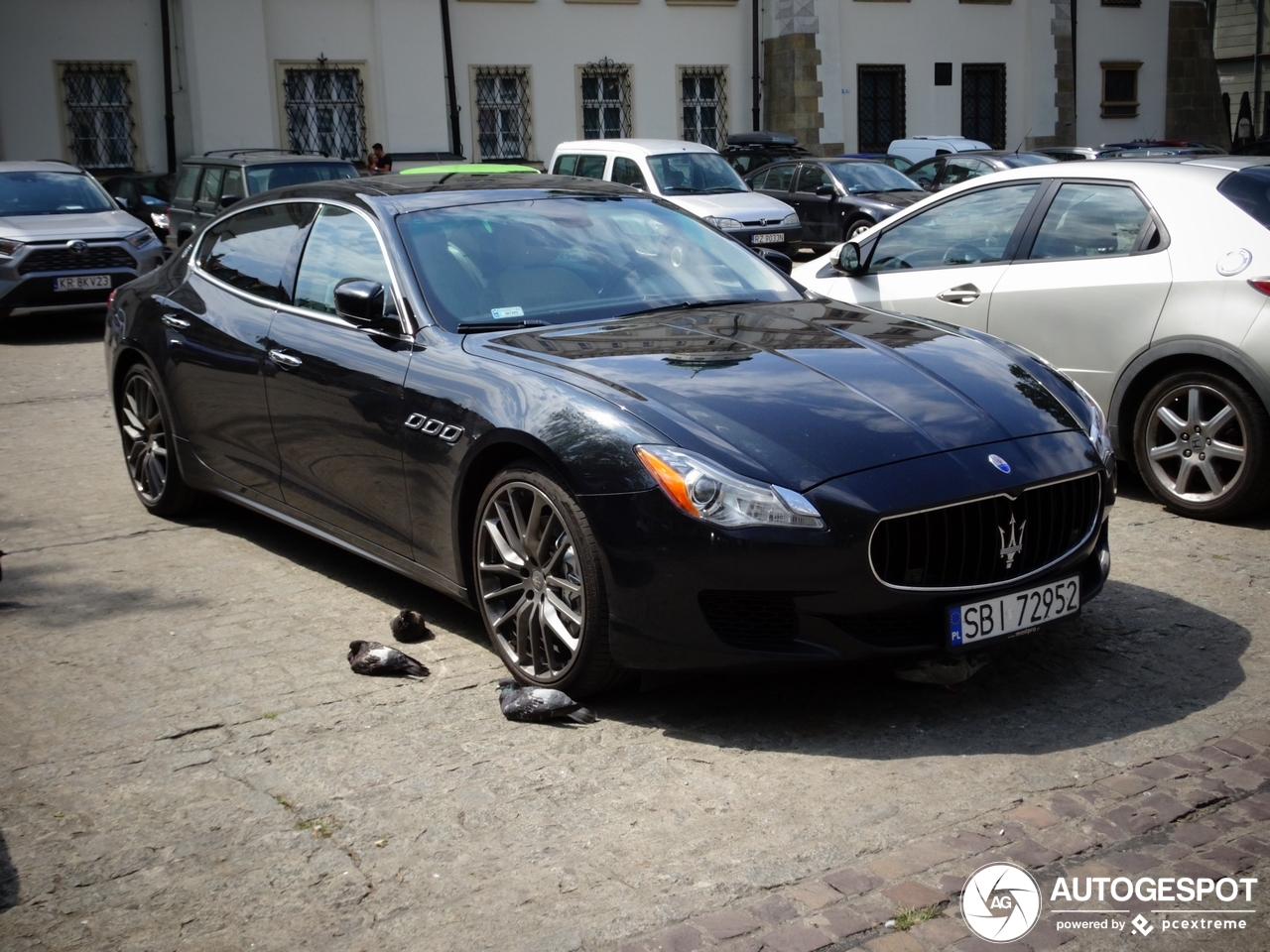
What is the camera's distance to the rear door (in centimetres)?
657

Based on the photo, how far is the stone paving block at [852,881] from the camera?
3277mm

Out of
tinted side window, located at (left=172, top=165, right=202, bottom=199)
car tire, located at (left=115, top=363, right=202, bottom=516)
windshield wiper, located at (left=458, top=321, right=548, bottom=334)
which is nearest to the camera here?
windshield wiper, located at (left=458, top=321, right=548, bottom=334)

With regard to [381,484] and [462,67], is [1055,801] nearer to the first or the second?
[381,484]

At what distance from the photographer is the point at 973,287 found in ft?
23.8

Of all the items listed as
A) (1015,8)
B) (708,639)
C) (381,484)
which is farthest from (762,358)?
(1015,8)

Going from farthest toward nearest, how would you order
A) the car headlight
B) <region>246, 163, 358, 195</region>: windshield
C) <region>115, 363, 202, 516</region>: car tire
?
<region>246, 163, 358, 195</region>: windshield < <region>115, 363, 202, 516</region>: car tire < the car headlight

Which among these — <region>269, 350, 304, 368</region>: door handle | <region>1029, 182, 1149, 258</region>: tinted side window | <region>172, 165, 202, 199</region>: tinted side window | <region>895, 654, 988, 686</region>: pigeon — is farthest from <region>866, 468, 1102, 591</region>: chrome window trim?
<region>172, 165, 202, 199</region>: tinted side window

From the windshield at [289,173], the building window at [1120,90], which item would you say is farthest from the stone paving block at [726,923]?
the building window at [1120,90]

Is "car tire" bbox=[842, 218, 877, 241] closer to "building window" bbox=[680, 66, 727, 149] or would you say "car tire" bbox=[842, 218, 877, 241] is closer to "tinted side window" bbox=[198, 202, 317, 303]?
"building window" bbox=[680, 66, 727, 149]

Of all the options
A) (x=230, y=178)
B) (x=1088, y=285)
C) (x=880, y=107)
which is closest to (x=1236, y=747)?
(x=1088, y=285)

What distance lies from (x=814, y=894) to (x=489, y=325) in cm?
243

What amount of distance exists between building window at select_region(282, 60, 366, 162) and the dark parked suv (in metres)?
9.38

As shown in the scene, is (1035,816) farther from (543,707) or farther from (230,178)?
(230,178)

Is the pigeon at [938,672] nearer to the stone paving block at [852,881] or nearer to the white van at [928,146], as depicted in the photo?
the stone paving block at [852,881]
